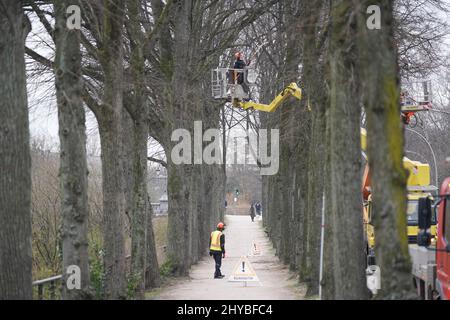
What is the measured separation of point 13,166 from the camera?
12445 mm

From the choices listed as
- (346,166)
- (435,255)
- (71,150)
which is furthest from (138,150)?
(346,166)

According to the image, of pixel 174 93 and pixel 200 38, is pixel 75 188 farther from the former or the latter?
pixel 200 38

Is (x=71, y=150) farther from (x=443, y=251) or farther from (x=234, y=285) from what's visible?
(x=234, y=285)

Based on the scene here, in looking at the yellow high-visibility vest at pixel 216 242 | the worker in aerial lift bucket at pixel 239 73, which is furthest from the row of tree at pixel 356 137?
the yellow high-visibility vest at pixel 216 242

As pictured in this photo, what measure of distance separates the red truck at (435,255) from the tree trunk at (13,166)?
19.1ft

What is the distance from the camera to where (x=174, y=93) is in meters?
27.8

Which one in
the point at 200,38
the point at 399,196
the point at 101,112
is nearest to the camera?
the point at 399,196

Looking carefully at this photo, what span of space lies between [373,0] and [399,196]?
108 inches

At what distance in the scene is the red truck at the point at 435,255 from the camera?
12.8 metres

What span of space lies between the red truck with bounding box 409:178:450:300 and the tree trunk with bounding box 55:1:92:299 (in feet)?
17.1

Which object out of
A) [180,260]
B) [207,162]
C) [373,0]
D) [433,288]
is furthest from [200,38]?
[373,0]

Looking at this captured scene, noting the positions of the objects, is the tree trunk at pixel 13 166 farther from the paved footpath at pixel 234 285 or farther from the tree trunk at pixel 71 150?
the paved footpath at pixel 234 285

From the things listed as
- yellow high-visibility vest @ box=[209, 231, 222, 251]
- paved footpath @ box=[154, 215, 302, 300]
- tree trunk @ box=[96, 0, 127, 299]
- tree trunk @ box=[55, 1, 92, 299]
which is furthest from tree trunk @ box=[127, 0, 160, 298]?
tree trunk @ box=[55, 1, 92, 299]

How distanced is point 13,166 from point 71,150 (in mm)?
1107
